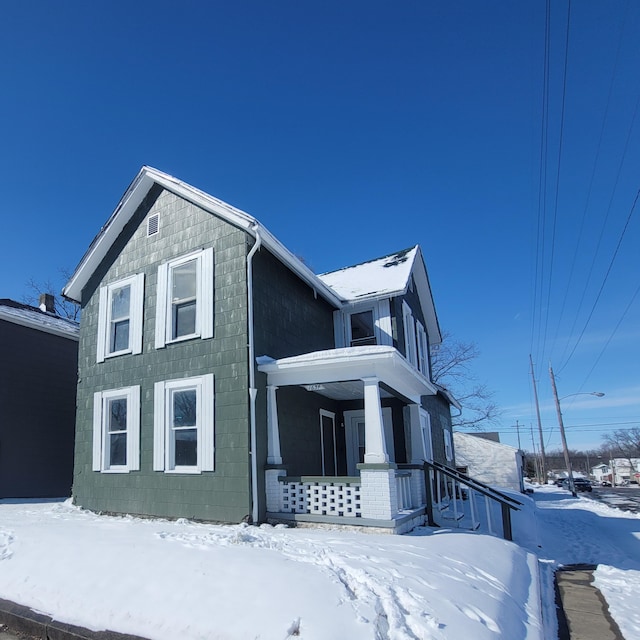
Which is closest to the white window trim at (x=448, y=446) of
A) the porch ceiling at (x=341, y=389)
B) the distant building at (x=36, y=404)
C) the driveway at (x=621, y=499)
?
the porch ceiling at (x=341, y=389)

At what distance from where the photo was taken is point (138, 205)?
37.2 feet

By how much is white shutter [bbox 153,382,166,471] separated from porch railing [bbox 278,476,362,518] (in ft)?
8.18

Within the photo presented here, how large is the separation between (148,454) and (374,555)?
5594 mm

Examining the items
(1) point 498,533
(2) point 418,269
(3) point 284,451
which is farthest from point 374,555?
(2) point 418,269

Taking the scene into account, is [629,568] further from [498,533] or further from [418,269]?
[418,269]

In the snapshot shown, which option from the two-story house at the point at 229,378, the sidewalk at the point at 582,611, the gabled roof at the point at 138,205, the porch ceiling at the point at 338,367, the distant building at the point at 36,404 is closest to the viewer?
the sidewalk at the point at 582,611

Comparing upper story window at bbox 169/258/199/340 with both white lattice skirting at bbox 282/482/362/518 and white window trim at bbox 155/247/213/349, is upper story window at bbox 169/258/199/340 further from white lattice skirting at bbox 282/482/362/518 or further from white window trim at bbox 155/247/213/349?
white lattice skirting at bbox 282/482/362/518

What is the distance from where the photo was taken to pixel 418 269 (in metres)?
15.2

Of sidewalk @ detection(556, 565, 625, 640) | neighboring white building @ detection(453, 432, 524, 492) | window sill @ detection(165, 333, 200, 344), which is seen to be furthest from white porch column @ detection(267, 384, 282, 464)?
neighboring white building @ detection(453, 432, 524, 492)

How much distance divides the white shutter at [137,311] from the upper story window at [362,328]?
4971 millimetres

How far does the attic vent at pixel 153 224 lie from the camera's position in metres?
10.9

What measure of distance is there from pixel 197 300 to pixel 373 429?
4.17m

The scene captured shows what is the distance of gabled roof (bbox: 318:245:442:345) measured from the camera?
12031 mm

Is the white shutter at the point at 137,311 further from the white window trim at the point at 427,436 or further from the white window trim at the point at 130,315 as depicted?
the white window trim at the point at 427,436
